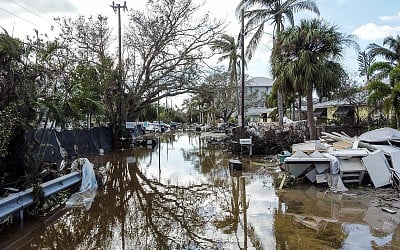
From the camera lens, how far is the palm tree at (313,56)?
52.7 ft

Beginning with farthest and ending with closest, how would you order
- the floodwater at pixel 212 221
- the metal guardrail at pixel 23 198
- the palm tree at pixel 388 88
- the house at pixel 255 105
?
the house at pixel 255 105 < the palm tree at pixel 388 88 < the metal guardrail at pixel 23 198 < the floodwater at pixel 212 221

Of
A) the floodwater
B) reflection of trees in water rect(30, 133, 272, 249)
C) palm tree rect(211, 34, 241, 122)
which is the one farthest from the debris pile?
palm tree rect(211, 34, 241, 122)

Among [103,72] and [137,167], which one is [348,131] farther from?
[103,72]

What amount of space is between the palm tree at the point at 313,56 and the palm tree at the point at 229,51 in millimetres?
12432

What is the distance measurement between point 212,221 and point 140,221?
1.43 metres

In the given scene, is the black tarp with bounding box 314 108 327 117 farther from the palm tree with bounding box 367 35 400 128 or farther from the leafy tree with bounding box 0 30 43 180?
the leafy tree with bounding box 0 30 43 180

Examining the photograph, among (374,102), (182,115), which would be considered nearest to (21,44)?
(374,102)

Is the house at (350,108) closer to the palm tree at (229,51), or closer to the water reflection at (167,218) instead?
the palm tree at (229,51)

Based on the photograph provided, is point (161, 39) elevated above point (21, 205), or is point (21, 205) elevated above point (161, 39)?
point (161, 39)

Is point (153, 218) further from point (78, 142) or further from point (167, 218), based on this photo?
point (78, 142)

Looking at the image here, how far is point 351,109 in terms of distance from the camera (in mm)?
29562

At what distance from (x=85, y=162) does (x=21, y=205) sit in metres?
3.86

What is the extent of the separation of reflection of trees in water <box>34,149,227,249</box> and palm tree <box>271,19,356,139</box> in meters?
7.57

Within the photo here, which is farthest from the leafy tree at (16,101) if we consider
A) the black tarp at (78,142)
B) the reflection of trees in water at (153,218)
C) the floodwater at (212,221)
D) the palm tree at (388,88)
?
the palm tree at (388,88)
